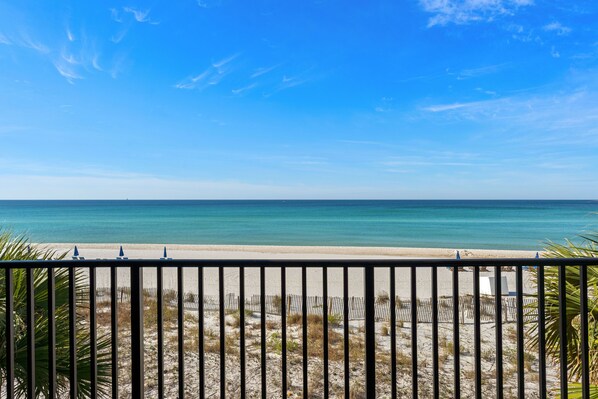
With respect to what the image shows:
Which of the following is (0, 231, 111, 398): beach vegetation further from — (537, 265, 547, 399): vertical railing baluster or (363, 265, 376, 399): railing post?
(537, 265, 547, 399): vertical railing baluster

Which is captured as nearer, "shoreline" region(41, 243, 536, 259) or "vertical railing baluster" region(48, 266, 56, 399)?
"vertical railing baluster" region(48, 266, 56, 399)

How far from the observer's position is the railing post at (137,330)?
151 centimetres

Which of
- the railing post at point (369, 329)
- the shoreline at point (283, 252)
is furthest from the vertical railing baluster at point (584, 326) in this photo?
the shoreline at point (283, 252)

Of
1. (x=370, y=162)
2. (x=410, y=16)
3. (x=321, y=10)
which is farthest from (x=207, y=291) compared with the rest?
(x=370, y=162)

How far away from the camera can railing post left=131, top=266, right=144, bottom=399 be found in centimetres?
151

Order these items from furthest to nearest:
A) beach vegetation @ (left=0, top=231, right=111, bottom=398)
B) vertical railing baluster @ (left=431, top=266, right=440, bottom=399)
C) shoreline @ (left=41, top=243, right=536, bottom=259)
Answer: shoreline @ (left=41, top=243, right=536, bottom=259), beach vegetation @ (left=0, top=231, right=111, bottom=398), vertical railing baluster @ (left=431, top=266, right=440, bottom=399)

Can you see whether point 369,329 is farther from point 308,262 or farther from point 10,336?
point 10,336

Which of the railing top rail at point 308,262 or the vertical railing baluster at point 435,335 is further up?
the railing top rail at point 308,262

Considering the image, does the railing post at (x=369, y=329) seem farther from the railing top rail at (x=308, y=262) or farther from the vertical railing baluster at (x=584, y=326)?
the vertical railing baluster at (x=584, y=326)

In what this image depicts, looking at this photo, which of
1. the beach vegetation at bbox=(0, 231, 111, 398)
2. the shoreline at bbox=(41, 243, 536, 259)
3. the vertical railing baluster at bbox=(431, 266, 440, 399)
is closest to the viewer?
the vertical railing baluster at bbox=(431, 266, 440, 399)

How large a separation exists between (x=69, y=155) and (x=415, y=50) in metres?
35.1

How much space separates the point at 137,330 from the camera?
1.54 m

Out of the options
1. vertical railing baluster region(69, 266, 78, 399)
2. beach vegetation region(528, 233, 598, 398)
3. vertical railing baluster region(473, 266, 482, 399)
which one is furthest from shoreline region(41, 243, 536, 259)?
vertical railing baluster region(473, 266, 482, 399)

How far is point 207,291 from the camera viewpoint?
7.74 metres
